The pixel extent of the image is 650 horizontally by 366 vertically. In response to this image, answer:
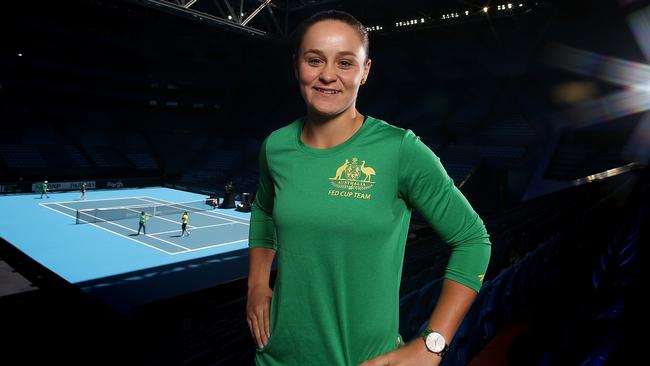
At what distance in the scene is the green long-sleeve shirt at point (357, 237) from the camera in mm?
1535

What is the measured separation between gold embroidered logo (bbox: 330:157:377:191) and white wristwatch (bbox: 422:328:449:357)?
584 mm

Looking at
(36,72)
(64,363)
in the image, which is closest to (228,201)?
(64,363)

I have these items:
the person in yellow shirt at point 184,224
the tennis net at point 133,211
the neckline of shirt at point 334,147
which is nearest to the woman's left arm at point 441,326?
the neckline of shirt at point 334,147

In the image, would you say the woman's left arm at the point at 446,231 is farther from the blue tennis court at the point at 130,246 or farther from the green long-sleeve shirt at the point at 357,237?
the blue tennis court at the point at 130,246

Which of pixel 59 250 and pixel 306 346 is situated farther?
pixel 59 250

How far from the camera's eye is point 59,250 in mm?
12352

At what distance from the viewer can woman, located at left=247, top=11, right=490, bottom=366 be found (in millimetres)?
1532

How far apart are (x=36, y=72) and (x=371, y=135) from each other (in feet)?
114

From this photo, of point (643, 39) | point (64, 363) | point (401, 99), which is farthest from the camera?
point (401, 99)

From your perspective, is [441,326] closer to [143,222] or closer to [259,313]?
[259,313]

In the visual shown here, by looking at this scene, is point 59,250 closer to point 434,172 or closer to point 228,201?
point 228,201

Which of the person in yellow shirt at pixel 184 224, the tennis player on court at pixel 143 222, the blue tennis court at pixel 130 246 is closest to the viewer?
the blue tennis court at pixel 130 246

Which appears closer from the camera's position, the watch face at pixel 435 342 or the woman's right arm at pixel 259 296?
the watch face at pixel 435 342

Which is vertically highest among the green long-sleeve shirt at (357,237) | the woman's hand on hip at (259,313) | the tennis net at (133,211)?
the green long-sleeve shirt at (357,237)
